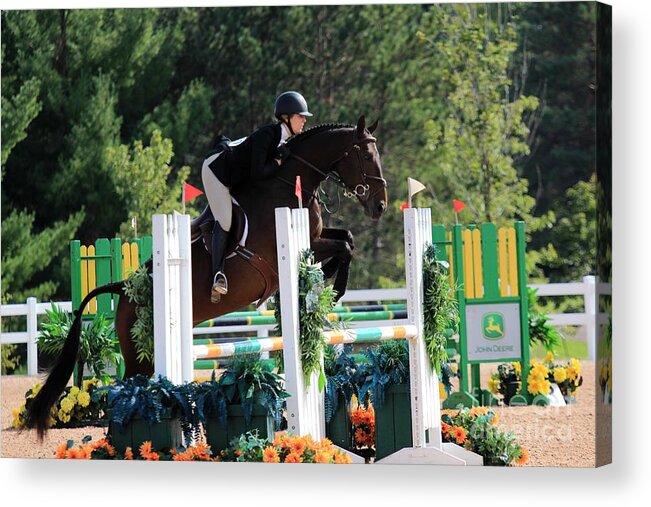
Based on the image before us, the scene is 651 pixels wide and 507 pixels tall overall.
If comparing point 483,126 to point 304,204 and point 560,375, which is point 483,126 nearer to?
point 560,375

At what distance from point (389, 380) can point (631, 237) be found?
4.25 feet

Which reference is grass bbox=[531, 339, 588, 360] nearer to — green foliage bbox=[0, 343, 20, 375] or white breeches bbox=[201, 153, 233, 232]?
green foliage bbox=[0, 343, 20, 375]

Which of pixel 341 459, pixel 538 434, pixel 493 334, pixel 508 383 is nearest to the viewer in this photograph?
pixel 341 459

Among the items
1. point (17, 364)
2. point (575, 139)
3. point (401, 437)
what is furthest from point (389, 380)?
point (575, 139)

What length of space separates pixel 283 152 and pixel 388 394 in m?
1.72

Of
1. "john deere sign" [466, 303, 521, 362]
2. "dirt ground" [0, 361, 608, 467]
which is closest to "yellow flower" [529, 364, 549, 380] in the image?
"dirt ground" [0, 361, 608, 467]

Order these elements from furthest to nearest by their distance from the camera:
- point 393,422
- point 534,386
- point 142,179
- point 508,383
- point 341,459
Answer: point 142,179 → point 508,383 → point 534,386 → point 393,422 → point 341,459

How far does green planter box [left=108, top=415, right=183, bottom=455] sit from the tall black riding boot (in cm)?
159

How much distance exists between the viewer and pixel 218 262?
7.18 m

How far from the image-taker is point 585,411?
873 cm

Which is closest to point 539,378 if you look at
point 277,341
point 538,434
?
point 538,434

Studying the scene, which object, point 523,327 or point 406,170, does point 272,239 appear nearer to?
point 523,327

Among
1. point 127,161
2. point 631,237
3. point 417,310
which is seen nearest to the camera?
point 631,237

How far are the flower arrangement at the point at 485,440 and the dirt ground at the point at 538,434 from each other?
7.7 inches
